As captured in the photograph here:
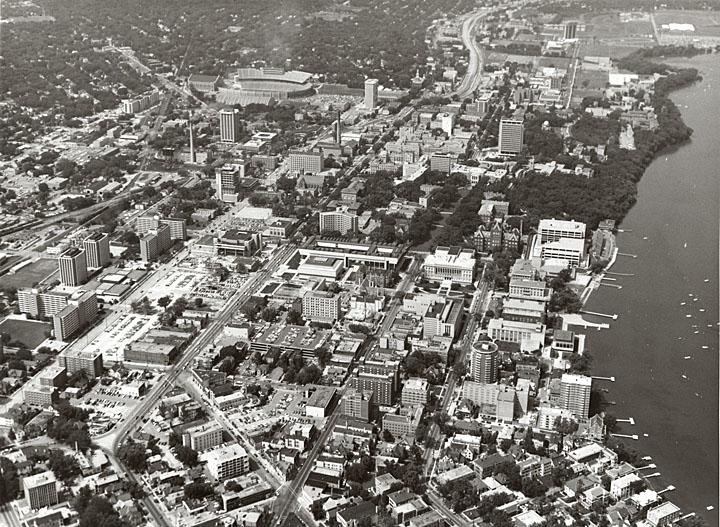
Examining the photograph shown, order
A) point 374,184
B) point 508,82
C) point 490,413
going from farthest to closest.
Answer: point 508,82 → point 374,184 → point 490,413

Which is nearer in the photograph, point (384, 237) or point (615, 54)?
point (384, 237)

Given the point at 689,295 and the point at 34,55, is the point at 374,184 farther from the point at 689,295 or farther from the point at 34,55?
the point at 34,55

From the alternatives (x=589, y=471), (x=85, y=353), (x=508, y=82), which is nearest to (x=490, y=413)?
(x=589, y=471)

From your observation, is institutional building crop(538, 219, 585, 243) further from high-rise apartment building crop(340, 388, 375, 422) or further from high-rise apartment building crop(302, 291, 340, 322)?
high-rise apartment building crop(340, 388, 375, 422)

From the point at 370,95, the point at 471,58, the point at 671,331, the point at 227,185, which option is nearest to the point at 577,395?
the point at 671,331

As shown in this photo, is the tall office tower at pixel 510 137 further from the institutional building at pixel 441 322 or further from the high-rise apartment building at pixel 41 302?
the high-rise apartment building at pixel 41 302

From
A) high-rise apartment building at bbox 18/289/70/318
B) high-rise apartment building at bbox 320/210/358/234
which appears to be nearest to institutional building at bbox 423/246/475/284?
high-rise apartment building at bbox 320/210/358/234
